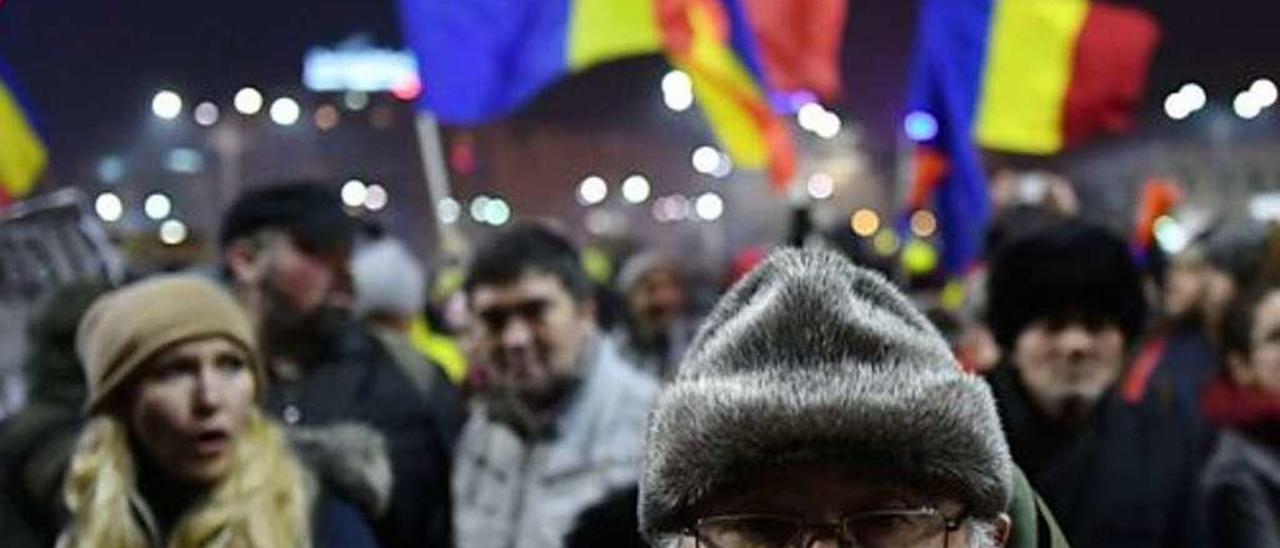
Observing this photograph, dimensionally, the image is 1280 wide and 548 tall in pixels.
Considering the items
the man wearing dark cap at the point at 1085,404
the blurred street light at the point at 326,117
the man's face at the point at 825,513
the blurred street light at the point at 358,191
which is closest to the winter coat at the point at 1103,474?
the man wearing dark cap at the point at 1085,404

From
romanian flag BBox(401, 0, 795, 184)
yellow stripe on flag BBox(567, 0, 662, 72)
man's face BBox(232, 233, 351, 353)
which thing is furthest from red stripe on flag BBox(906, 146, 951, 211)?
man's face BBox(232, 233, 351, 353)

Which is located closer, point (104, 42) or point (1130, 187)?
point (104, 42)

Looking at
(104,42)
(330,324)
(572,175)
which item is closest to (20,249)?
(330,324)

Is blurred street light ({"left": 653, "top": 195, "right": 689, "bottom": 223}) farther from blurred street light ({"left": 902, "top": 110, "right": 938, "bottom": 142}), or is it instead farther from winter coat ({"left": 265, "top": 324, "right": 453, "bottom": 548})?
winter coat ({"left": 265, "top": 324, "right": 453, "bottom": 548})

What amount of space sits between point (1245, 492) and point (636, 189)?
4930 cm

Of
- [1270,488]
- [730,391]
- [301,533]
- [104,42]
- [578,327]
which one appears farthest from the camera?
[104,42]

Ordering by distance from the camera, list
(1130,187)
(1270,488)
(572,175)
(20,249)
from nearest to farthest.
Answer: (1270,488), (20,249), (1130,187), (572,175)

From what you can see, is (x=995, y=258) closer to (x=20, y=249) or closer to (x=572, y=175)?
(x=20, y=249)

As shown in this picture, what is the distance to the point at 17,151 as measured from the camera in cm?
811

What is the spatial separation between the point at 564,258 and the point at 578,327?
22 centimetres

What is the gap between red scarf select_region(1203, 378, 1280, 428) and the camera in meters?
5.10

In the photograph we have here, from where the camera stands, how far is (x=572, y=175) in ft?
141

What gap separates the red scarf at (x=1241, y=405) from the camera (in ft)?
16.7

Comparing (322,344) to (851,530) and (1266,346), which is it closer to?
(1266,346)
